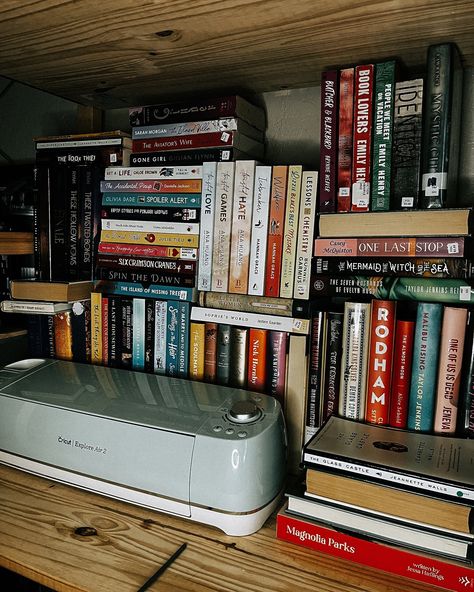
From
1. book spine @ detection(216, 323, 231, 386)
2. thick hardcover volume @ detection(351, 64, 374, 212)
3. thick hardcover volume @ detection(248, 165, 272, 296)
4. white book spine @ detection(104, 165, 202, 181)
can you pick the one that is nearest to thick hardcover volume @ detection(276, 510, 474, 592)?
book spine @ detection(216, 323, 231, 386)

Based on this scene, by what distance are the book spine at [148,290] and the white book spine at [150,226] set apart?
0.35 feet

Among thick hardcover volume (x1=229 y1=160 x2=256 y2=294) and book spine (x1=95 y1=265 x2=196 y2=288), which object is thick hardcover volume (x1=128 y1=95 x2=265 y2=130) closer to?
thick hardcover volume (x1=229 y1=160 x2=256 y2=294)

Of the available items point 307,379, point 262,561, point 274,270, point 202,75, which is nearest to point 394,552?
point 262,561

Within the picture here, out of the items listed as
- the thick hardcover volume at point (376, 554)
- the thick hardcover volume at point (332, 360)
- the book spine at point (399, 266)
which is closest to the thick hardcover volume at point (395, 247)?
the book spine at point (399, 266)

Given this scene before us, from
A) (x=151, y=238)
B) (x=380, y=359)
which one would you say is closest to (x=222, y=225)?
(x=151, y=238)

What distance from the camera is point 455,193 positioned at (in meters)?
0.85

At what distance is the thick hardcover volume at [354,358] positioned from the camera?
2.63ft

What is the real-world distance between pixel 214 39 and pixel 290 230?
32 centimetres

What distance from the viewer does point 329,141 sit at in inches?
31.6

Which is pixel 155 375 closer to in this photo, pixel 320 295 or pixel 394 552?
pixel 320 295

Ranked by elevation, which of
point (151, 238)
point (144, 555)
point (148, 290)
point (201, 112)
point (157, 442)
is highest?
point (201, 112)

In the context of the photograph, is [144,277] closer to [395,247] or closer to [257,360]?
[257,360]

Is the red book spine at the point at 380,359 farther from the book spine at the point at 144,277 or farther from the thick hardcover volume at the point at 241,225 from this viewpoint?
the book spine at the point at 144,277

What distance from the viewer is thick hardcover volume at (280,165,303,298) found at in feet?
2.74
